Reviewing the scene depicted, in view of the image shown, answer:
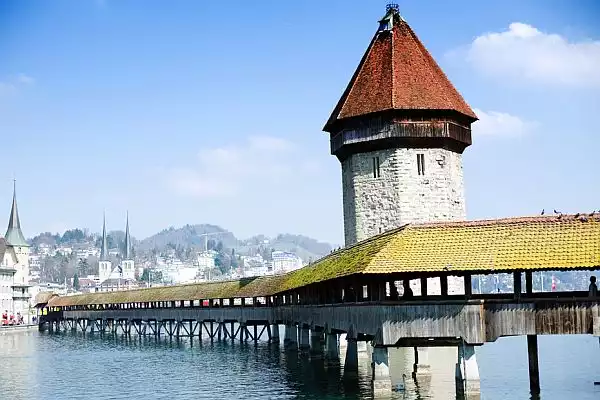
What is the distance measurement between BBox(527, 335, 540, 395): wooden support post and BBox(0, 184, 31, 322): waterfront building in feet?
307

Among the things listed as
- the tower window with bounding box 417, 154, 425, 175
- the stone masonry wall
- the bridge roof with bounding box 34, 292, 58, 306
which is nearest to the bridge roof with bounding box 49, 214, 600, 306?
the stone masonry wall

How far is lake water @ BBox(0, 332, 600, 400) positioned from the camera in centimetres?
2634

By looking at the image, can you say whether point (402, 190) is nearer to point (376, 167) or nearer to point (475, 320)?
point (376, 167)

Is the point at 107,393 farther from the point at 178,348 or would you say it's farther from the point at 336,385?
the point at 178,348

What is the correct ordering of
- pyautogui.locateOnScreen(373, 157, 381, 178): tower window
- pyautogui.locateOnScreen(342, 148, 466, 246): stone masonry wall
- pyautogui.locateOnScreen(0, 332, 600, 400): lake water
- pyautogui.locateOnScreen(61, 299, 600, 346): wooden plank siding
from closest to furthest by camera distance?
pyautogui.locateOnScreen(61, 299, 600, 346): wooden plank siding
pyautogui.locateOnScreen(0, 332, 600, 400): lake water
pyautogui.locateOnScreen(342, 148, 466, 246): stone masonry wall
pyautogui.locateOnScreen(373, 157, 381, 178): tower window

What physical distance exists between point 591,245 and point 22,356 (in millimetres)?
37001

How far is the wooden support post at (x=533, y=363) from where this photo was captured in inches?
913

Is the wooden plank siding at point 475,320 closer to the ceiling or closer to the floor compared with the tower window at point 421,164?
closer to the floor

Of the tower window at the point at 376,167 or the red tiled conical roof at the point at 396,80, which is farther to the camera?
the tower window at the point at 376,167

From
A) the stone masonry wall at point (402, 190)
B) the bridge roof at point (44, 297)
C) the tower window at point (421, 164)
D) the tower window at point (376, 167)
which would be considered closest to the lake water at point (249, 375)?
the stone masonry wall at point (402, 190)

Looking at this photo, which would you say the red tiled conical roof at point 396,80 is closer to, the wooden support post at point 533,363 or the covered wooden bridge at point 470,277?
the covered wooden bridge at point 470,277

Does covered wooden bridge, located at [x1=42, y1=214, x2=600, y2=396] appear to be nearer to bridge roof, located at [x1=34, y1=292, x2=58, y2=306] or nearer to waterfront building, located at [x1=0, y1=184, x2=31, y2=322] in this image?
bridge roof, located at [x1=34, y1=292, x2=58, y2=306]

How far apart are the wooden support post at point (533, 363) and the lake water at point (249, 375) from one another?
289mm

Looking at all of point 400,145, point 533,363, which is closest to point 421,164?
point 400,145
